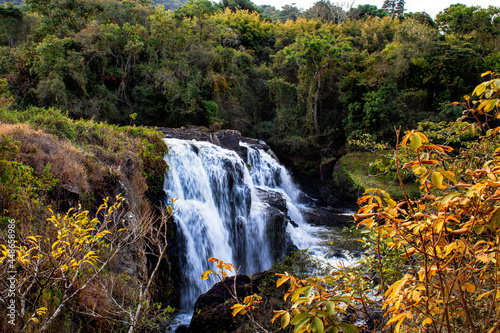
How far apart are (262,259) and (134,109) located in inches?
454

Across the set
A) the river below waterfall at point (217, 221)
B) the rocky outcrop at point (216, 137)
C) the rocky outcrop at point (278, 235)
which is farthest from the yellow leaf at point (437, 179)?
the rocky outcrop at point (216, 137)

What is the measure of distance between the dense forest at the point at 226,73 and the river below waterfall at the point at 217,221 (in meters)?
7.07

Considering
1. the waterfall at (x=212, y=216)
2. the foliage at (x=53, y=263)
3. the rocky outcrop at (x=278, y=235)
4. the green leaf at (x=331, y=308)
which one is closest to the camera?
the green leaf at (x=331, y=308)

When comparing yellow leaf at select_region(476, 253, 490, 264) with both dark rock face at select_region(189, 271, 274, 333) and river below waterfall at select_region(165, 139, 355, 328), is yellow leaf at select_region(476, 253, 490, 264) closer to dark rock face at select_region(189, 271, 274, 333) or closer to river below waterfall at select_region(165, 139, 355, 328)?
dark rock face at select_region(189, 271, 274, 333)

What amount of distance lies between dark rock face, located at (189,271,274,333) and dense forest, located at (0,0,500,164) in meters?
11.5

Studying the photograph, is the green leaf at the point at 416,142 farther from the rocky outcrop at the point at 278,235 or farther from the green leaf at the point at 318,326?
the rocky outcrop at the point at 278,235

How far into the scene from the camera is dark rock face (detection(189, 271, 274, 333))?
171 inches

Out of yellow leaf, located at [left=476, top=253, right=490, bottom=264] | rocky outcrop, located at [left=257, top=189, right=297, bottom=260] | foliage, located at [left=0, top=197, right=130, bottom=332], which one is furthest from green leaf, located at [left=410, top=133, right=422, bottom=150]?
rocky outcrop, located at [left=257, top=189, right=297, bottom=260]

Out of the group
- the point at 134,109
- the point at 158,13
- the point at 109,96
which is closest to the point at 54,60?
the point at 109,96

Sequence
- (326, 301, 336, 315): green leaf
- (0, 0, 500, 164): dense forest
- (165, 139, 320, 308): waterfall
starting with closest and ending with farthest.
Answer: (326, 301, 336, 315): green leaf → (165, 139, 320, 308): waterfall → (0, 0, 500, 164): dense forest

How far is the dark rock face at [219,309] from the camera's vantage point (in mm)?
4340

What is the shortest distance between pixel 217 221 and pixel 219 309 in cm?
363

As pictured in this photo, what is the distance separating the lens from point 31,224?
3.71 meters

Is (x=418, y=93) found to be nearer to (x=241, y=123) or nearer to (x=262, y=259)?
(x=241, y=123)
